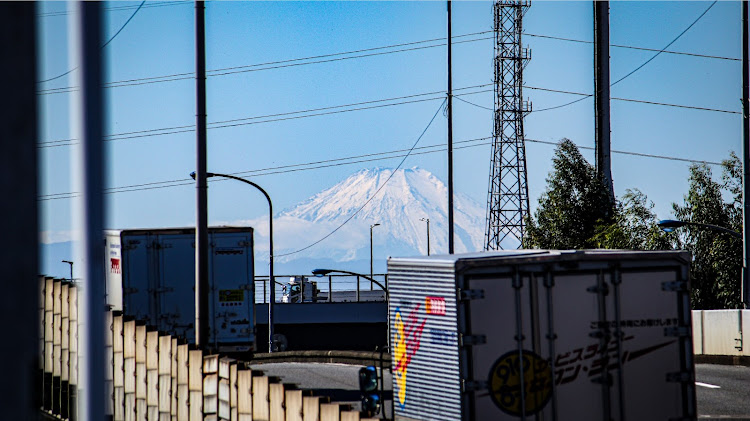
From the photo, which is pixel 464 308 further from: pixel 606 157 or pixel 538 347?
pixel 606 157

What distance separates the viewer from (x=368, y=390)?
1156 centimetres

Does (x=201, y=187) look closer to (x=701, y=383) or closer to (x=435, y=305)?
(x=435, y=305)

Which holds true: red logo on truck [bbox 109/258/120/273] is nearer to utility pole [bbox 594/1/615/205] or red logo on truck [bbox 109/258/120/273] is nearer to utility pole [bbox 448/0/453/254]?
utility pole [bbox 448/0/453/254]

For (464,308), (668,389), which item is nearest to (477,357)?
(464,308)

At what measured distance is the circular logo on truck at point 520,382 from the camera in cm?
1170

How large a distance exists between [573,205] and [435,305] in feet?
121

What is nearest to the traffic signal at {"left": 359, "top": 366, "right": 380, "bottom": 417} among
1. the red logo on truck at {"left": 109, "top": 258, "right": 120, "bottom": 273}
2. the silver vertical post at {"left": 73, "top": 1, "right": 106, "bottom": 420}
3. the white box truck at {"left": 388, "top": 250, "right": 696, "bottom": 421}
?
the white box truck at {"left": 388, "top": 250, "right": 696, "bottom": 421}

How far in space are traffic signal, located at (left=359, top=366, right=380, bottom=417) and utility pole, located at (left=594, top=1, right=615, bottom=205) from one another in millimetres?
37967

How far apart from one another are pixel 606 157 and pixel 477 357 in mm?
38128

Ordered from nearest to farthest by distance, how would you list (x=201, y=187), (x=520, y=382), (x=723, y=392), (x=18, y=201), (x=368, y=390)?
1. (x=18, y=201)
2. (x=368, y=390)
3. (x=520, y=382)
4. (x=201, y=187)
5. (x=723, y=392)

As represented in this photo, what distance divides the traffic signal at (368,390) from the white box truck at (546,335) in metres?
0.95

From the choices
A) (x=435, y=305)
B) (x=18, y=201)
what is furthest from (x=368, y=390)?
(x=18, y=201)

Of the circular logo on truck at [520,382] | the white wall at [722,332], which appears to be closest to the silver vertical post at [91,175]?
the circular logo on truck at [520,382]

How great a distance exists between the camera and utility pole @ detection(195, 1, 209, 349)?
17531mm
